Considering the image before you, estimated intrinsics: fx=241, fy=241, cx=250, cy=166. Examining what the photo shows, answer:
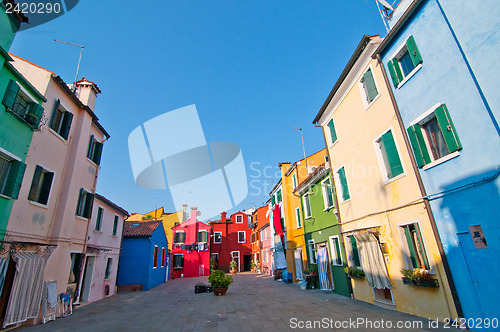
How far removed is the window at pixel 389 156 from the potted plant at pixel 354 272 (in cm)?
428

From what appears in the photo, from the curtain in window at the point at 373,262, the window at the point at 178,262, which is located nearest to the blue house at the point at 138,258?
the window at the point at 178,262

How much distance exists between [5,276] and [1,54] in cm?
686

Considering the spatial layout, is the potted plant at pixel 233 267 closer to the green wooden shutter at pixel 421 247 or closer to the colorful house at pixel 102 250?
the colorful house at pixel 102 250

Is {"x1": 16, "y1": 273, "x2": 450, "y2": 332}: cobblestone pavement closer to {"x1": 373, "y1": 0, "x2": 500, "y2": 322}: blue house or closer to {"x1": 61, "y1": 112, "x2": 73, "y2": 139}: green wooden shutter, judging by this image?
{"x1": 373, "y1": 0, "x2": 500, "y2": 322}: blue house

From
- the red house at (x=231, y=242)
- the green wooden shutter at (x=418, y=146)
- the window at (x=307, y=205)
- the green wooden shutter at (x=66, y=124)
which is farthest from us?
the red house at (x=231, y=242)

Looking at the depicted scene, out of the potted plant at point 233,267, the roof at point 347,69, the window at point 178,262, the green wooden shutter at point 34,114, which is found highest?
the roof at point 347,69

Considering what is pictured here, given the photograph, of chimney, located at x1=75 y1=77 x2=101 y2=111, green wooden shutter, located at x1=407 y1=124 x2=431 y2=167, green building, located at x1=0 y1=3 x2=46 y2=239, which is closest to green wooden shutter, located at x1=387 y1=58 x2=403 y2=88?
green wooden shutter, located at x1=407 y1=124 x2=431 y2=167

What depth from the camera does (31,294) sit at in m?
8.13

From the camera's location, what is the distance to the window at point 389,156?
825cm

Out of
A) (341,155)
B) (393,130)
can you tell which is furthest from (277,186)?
(393,130)

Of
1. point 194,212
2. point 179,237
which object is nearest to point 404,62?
point 194,212

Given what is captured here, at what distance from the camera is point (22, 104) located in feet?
28.4

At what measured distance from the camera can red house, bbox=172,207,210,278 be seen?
102 ft

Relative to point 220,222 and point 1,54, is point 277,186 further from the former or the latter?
point 1,54
